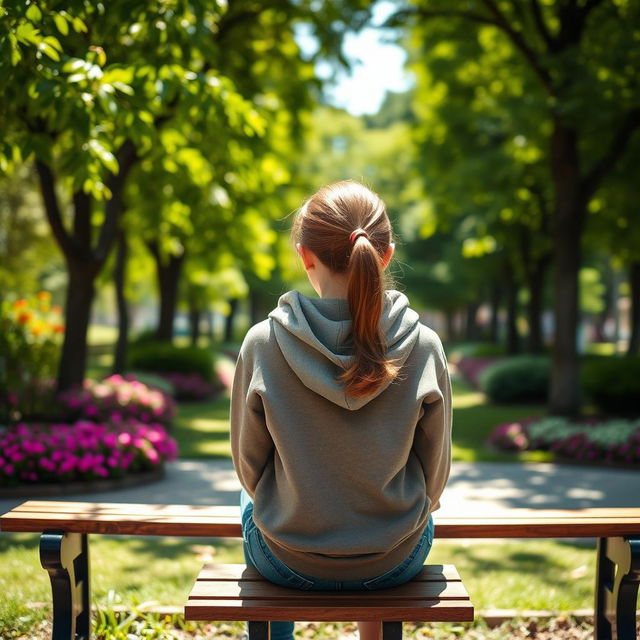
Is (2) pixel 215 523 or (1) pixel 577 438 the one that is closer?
(2) pixel 215 523

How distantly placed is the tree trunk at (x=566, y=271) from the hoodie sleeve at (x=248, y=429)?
9.61 meters

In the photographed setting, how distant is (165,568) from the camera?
5.16 meters

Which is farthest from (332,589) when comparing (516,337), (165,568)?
(516,337)

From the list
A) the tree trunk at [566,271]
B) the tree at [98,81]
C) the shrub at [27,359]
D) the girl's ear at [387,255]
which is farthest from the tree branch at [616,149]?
the girl's ear at [387,255]

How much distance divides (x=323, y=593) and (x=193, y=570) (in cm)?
270

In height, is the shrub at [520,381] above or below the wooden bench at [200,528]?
below

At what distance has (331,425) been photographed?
8.27ft

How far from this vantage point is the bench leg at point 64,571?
317 cm

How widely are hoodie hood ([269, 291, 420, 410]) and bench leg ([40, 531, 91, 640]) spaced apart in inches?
56.7

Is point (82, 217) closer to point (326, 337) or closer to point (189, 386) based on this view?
point (326, 337)

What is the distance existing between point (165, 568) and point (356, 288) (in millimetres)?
3442

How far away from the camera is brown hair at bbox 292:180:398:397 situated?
2.42 metres

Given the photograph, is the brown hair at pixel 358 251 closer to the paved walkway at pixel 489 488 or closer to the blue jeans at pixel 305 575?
the blue jeans at pixel 305 575

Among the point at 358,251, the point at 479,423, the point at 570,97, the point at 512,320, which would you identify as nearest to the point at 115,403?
the point at 479,423
